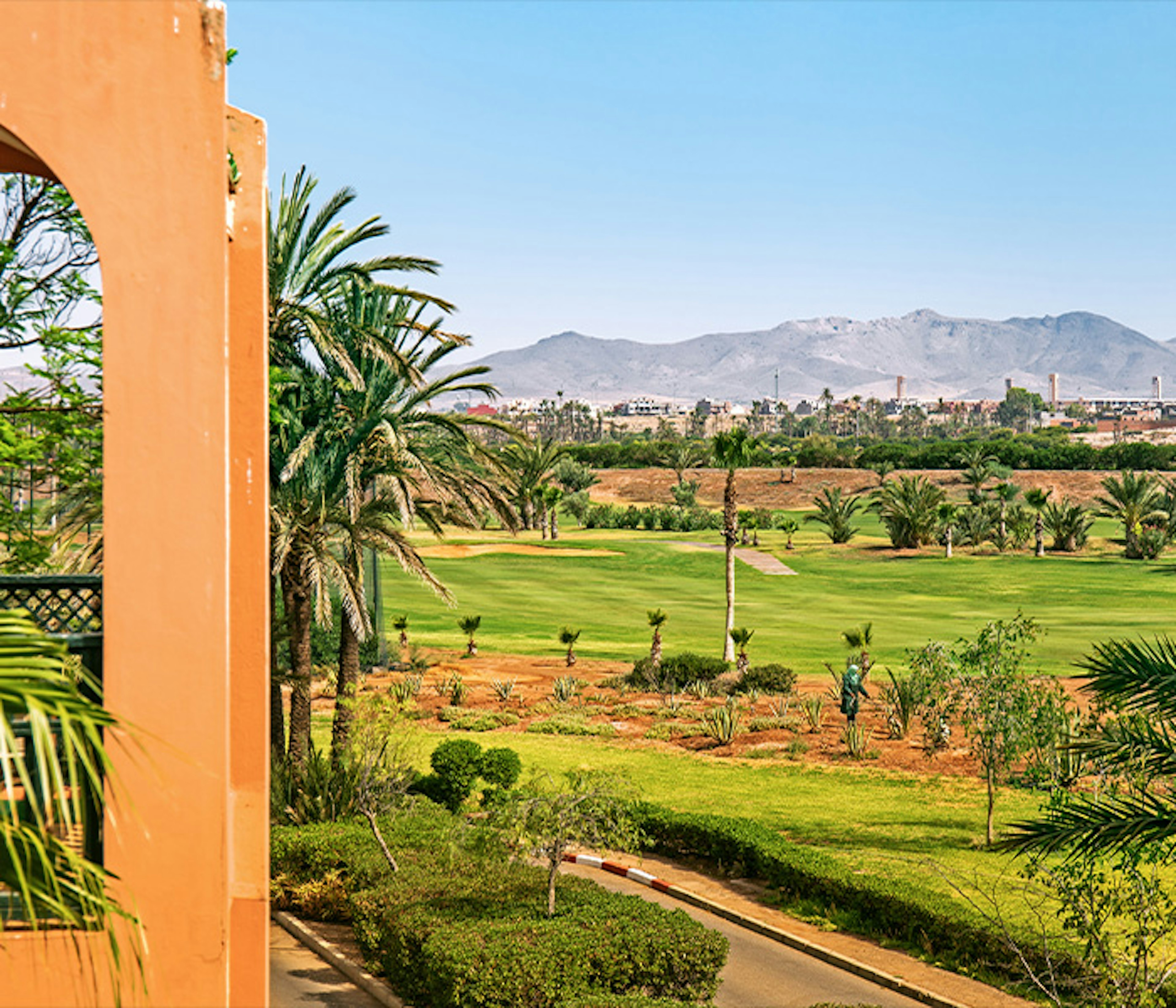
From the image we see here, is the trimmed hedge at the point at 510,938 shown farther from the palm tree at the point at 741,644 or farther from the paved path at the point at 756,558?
the paved path at the point at 756,558

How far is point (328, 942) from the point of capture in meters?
15.5

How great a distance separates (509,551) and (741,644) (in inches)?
1480

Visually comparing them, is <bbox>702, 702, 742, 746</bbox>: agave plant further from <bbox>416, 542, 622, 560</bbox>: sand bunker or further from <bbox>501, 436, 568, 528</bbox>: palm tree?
<bbox>416, 542, 622, 560</bbox>: sand bunker

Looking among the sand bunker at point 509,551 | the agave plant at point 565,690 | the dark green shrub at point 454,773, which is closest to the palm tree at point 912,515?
the sand bunker at point 509,551

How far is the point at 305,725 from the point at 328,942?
536cm

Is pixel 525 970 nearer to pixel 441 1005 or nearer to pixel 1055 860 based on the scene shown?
pixel 441 1005

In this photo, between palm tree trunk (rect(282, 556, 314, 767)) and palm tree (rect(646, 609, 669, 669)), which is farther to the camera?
palm tree (rect(646, 609, 669, 669))

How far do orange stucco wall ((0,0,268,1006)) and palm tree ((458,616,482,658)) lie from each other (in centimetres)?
3226

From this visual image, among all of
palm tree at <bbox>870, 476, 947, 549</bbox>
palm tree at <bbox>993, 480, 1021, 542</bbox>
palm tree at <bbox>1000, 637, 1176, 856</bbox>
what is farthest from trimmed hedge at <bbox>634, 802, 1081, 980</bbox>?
palm tree at <bbox>993, 480, 1021, 542</bbox>

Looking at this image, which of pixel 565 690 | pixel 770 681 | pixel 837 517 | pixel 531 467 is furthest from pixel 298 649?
pixel 837 517

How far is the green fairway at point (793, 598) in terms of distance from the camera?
4288 centimetres

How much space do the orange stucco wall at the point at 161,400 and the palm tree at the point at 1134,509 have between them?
6613cm

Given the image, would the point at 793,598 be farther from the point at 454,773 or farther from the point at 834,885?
the point at 834,885

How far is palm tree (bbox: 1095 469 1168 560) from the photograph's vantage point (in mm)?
66562
